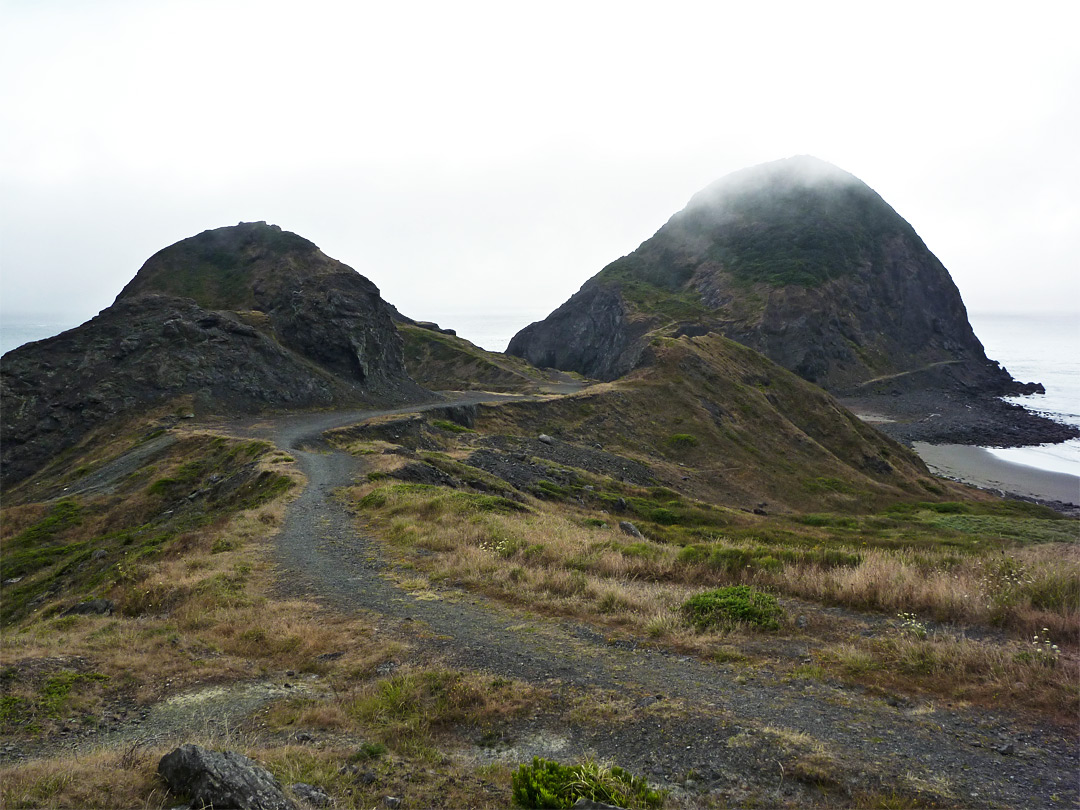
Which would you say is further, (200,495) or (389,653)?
(200,495)

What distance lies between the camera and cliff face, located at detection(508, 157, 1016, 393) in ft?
481

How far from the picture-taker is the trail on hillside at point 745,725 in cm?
570

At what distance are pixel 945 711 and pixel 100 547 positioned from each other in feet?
93.4

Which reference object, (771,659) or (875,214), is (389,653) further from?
(875,214)

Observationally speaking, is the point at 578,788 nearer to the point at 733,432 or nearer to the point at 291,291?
the point at 733,432

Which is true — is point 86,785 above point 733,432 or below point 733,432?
below

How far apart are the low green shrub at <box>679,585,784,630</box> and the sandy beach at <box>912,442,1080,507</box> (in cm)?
7008

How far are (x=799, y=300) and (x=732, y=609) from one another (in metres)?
157

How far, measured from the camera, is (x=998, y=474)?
74.3m

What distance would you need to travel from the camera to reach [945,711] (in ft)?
22.6

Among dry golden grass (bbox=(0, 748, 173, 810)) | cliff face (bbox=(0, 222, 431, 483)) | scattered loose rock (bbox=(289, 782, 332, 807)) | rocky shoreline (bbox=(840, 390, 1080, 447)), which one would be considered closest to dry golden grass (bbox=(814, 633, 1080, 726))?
scattered loose rock (bbox=(289, 782, 332, 807))

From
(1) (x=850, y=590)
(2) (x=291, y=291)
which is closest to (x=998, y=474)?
(1) (x=850, y=590)

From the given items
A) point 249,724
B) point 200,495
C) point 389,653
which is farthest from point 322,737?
point 200,495

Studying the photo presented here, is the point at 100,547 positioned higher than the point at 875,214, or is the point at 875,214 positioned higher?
the point at 875,214
